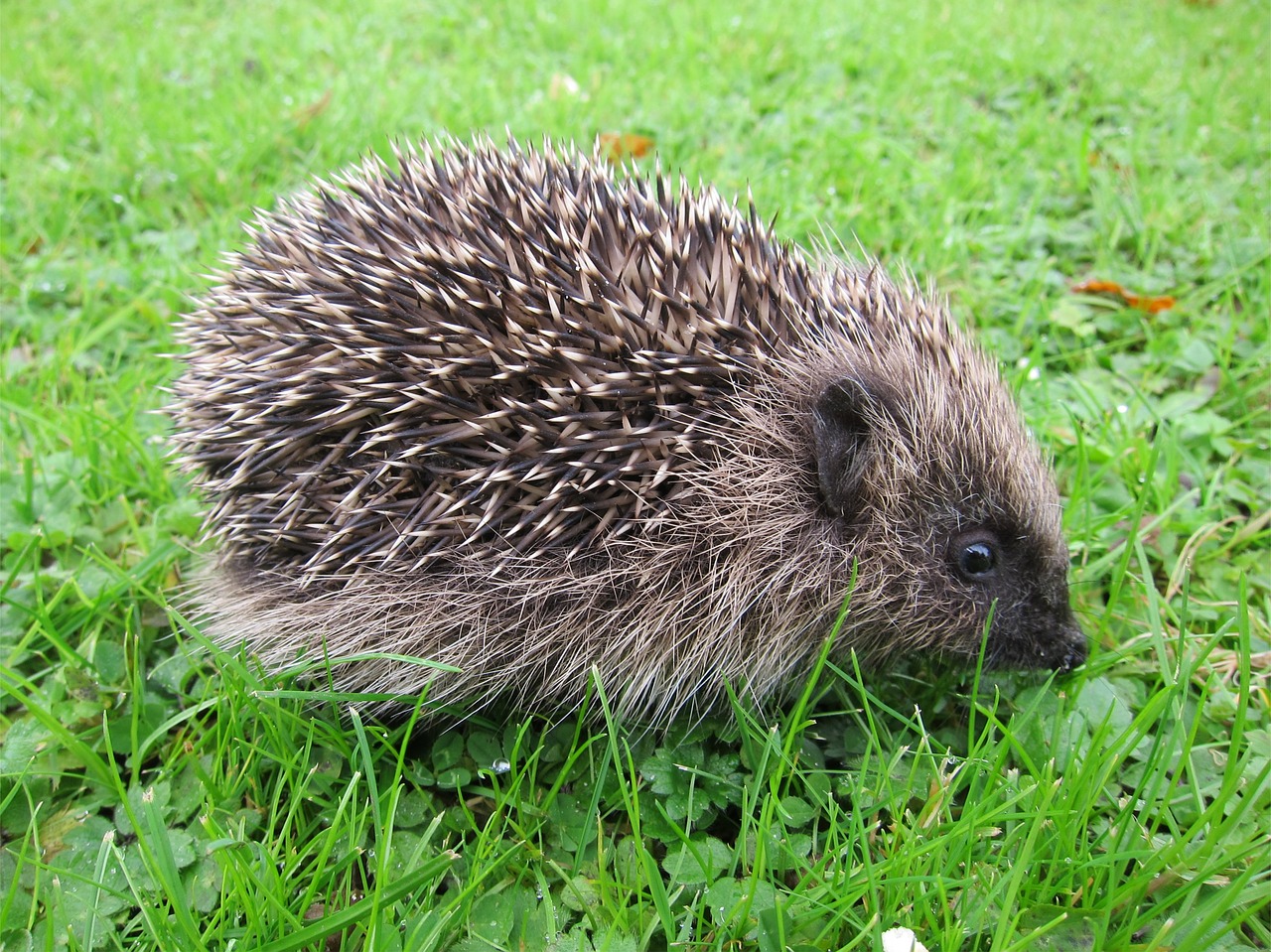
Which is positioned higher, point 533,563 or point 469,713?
point 533,563

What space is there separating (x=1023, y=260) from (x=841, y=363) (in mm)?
2844

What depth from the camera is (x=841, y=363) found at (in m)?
3.01

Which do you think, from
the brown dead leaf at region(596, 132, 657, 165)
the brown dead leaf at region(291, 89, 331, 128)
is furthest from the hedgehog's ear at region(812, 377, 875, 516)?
Answer: the brown dead leaf at region(291, 89, 331, 128)

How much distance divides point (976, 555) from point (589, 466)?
135cm

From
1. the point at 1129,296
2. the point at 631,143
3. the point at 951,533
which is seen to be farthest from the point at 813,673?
the point at 631,143

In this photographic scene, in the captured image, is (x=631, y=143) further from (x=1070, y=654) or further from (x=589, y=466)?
(x=1070, y=654)

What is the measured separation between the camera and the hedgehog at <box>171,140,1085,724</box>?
278 cm

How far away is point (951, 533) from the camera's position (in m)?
3.01

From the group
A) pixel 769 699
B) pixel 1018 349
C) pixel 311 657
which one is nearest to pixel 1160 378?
pixel 1018 349

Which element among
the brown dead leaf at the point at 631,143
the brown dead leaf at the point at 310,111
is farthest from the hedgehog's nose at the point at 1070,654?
the brown dead leaf at the point at 310,111

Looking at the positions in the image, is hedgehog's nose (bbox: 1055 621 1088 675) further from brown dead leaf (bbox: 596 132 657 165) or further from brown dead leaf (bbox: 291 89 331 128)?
brown dead leaf (bbox: 291 89 331 128)

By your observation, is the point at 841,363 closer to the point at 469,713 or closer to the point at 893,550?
the point at 893,550

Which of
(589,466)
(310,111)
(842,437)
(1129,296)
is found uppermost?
(310,111)

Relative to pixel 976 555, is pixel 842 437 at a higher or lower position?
higher
